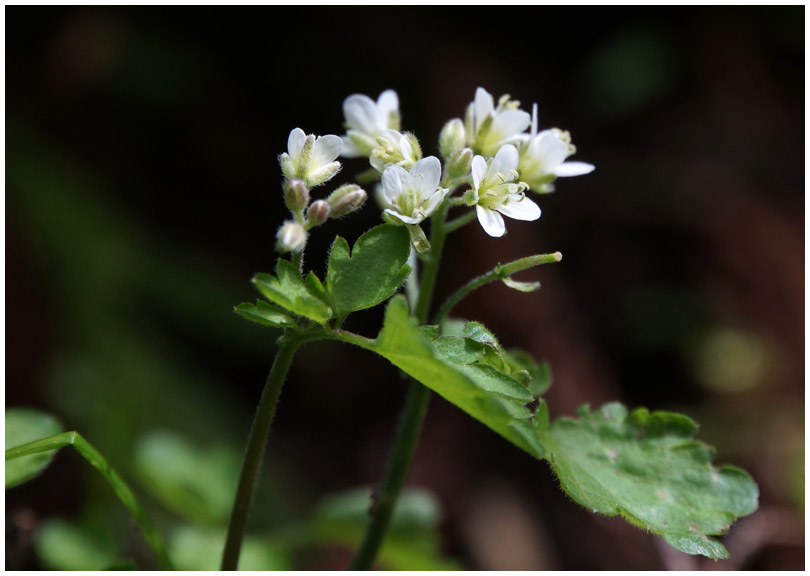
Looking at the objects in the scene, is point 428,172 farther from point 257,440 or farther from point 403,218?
point 257,440

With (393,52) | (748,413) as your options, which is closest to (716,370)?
(748,413)

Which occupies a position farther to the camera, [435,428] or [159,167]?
[159,167]

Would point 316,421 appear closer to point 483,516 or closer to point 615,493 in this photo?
point 483,516

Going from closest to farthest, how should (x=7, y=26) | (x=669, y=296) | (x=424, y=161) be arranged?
(x=424, y=161), (x=7, y=26), (x=669, y=296)

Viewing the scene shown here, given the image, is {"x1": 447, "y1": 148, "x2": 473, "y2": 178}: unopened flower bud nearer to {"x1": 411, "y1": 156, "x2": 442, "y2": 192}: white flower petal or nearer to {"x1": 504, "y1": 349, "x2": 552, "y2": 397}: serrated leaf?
{"x1": 411, "y1": 156, "x2": 442, "y2": 192}: white flower petal

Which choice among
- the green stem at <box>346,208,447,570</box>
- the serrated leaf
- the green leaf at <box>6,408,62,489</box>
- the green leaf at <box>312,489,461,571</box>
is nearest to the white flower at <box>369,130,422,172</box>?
the green stem at <box>346,208,447,570</box>

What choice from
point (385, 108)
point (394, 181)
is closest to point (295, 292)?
point (394, 181)
